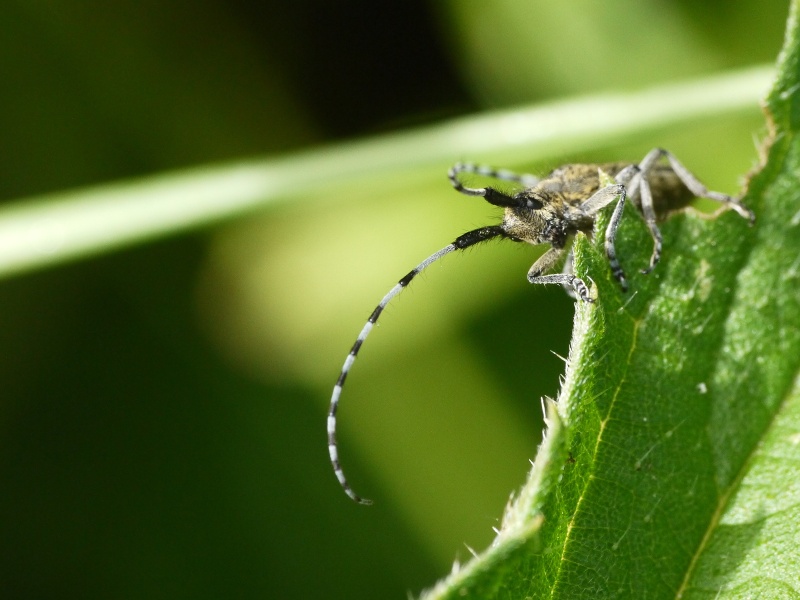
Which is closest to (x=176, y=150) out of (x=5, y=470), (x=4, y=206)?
(x=4, y=206)

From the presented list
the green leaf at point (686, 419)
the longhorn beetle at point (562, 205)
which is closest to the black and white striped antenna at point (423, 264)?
the longhorn beetle at point (562, 205)

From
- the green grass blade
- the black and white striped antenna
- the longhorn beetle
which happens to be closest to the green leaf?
the longhorn beetle

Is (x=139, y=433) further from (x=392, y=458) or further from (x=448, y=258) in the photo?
(x=448, y=258)

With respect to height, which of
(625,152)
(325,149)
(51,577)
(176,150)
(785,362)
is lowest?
(785,362)

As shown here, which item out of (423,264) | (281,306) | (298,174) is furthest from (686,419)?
(281,306)

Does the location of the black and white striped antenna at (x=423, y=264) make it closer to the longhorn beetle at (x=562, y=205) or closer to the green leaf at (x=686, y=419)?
the longhorn beetle at (x=562, y=205)

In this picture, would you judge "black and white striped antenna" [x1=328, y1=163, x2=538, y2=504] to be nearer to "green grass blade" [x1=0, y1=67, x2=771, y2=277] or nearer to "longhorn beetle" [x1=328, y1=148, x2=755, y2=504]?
"longhorn beetle" [x1=328, y1=148, x2=755, y2=504]
